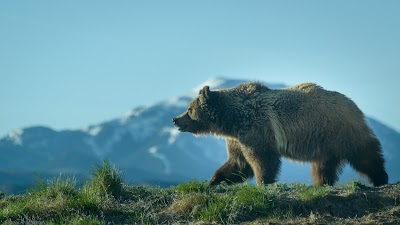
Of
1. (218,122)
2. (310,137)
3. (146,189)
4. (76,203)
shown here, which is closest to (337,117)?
(310,137)

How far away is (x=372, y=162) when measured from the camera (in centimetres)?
1200

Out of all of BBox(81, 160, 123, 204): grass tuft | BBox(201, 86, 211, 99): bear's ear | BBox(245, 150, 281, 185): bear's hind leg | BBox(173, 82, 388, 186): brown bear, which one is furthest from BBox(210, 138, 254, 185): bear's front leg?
BBox(81, 160, 123, 204): grass tuft

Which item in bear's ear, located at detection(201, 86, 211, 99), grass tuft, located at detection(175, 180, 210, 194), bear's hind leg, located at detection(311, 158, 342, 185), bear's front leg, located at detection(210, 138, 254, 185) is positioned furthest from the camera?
bear's ear, located at detection(201, 86, 211, 99)

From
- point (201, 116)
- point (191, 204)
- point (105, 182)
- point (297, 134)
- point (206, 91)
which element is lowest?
point (191, 204)

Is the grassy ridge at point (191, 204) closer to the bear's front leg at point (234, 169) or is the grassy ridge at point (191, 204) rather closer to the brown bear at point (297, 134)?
the brown bear at point (297, 134)

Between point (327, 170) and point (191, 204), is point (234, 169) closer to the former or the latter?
point (327, 170)

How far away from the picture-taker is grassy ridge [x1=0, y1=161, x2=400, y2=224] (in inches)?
329

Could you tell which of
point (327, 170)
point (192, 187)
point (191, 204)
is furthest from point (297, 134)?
point (191, 204)

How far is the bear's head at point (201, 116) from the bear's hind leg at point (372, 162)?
2.71 meters

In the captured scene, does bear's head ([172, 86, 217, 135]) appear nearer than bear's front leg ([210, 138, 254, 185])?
No

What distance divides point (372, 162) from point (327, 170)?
0.82m

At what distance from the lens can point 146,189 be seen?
32.5 ft

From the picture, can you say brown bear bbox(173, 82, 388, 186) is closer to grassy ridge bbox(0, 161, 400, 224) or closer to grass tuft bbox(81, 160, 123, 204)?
grassy ridge bbox(0, 161, 400, 224)

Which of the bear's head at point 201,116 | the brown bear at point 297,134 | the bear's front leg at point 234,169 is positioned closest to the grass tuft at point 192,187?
the brown bear at point 297,134
